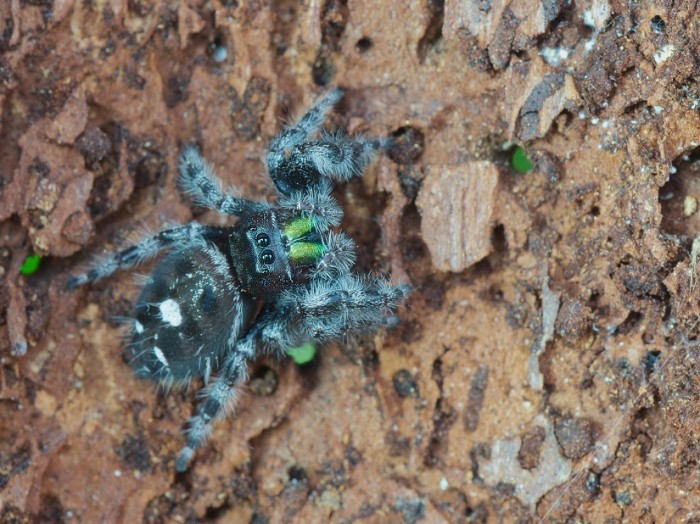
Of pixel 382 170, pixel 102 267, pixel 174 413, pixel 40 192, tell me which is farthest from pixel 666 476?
pixel 40 192

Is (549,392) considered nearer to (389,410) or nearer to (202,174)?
(389,410)

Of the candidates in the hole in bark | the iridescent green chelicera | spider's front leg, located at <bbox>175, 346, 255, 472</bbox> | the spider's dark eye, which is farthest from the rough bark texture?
the spider's dark eye

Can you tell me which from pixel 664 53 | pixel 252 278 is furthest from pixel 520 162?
pixel 252 278

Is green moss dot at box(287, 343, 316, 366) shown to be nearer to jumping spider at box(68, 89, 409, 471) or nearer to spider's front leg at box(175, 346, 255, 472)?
jumping spider at box(68, 89, 409, 471)

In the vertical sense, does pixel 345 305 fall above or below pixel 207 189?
Result: below

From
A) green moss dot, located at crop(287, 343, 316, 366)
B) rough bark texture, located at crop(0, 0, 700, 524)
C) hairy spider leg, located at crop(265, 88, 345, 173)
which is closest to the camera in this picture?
rough bark texture, located at crop(0, 0, 700, 524)

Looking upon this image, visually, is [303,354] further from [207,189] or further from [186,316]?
[207,189]
